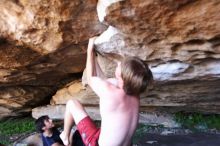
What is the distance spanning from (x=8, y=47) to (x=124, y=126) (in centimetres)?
218

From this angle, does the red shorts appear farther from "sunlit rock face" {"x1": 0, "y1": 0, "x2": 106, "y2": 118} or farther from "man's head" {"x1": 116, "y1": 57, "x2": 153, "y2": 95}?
"sunlit rock face" {"x1": 0, "y1": 0, "x2": 106, "y2": 118}

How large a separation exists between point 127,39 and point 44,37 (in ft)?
3.33

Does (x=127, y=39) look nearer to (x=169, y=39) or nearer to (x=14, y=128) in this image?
(x=169, y=39)

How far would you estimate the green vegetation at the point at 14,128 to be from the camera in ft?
24.3

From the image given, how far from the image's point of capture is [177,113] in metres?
6.63

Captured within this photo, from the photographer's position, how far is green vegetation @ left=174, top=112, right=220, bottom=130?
21.1ft

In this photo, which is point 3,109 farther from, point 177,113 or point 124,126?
point 124,126

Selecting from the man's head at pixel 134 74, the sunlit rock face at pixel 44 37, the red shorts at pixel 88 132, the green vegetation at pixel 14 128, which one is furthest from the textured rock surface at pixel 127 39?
the green vegetation at pixel 14 128

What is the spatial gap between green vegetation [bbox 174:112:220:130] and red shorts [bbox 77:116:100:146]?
9.86 ft

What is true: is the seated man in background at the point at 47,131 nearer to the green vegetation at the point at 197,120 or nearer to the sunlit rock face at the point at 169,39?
the sunlit rock face at the point at 169,39

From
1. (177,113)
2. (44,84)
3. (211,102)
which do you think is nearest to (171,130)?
(177,113)

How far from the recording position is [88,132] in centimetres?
379

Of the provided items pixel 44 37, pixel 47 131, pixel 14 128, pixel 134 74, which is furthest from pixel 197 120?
pixel 134 74

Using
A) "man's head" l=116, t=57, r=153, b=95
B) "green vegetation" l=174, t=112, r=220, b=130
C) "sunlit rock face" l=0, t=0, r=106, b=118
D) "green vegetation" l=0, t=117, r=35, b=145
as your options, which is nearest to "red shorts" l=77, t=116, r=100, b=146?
"man's head" l=116, t=57, r=153, b=95
